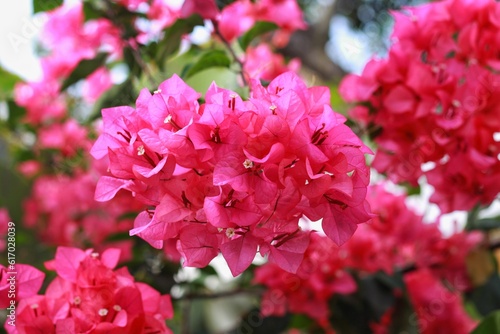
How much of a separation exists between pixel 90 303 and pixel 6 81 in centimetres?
106

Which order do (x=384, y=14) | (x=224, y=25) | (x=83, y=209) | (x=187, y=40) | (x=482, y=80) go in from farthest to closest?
1. (x=384, y=14)
2. (x=83, y=209)
3. (x=224, y=25)
4. (x=187, y=40)
5. (x=482, y=80)

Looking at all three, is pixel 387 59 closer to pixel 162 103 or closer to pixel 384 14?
pixel 162 103

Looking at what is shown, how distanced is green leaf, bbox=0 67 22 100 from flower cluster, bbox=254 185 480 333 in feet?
2.81

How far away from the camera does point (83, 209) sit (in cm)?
163

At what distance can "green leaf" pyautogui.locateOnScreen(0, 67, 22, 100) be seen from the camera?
1499 millimetres

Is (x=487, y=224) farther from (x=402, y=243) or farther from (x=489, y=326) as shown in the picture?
(x=489, y=326)

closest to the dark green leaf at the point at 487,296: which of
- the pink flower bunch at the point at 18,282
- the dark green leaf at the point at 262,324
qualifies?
the dark green leaf at the point at 262,324

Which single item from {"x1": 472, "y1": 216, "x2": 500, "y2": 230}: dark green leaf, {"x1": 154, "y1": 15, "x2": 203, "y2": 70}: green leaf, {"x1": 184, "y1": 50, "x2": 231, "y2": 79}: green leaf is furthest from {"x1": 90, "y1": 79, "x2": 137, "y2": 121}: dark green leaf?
{"x1": 472, "y1": 216, "x2": 500, "y2": 230}: dark green leaf

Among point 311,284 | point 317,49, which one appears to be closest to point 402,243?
point 311,284

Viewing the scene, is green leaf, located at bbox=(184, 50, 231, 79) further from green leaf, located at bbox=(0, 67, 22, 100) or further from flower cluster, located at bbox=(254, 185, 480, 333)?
green leaf, located at bbox=(0, 67, 22, 100)

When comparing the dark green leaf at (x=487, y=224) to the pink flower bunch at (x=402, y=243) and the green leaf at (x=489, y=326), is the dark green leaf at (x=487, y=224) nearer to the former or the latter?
the pink flower bunch at (x=402, y=243)

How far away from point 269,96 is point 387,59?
0.38 m

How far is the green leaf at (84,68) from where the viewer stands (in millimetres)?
1071

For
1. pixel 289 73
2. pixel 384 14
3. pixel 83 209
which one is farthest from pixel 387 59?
pixel 384 14
